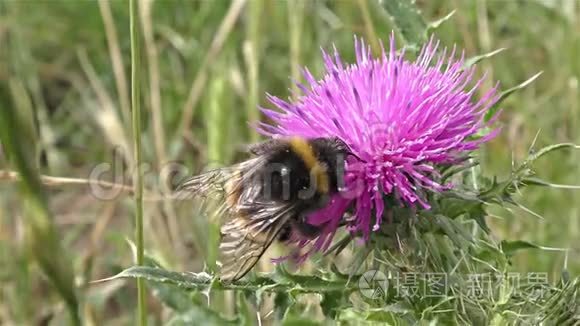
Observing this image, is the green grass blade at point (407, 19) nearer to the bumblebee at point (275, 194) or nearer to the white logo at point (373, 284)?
the bumblebee at point (275, 194)

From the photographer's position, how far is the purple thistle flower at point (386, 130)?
199cm

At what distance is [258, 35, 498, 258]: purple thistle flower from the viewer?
1992 mm

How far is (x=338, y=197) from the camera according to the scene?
1.99 meters

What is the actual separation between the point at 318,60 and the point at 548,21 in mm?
1320

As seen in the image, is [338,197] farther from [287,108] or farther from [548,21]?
[548,21]

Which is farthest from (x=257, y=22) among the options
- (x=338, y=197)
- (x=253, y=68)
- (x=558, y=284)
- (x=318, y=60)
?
(x=558, y=284)

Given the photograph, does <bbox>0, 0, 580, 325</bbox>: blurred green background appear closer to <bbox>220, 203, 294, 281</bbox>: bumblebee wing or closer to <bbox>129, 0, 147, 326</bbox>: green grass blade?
<bbox>129, 0, 147, 326</bbox>: green grass blade

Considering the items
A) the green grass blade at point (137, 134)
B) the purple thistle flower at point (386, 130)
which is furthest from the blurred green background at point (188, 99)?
the purple thistle flower at point (386, 130)

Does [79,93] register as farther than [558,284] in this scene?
Yes

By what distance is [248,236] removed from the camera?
1809 mm

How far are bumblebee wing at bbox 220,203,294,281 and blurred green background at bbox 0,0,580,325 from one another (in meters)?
0.89

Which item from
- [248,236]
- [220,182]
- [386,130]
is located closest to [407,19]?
[386,130]

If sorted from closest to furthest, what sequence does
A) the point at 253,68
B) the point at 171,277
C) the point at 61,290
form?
the point at 61,290
the point at 171,277
the point at 253,68

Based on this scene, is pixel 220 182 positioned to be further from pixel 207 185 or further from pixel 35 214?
pixel 35 214
